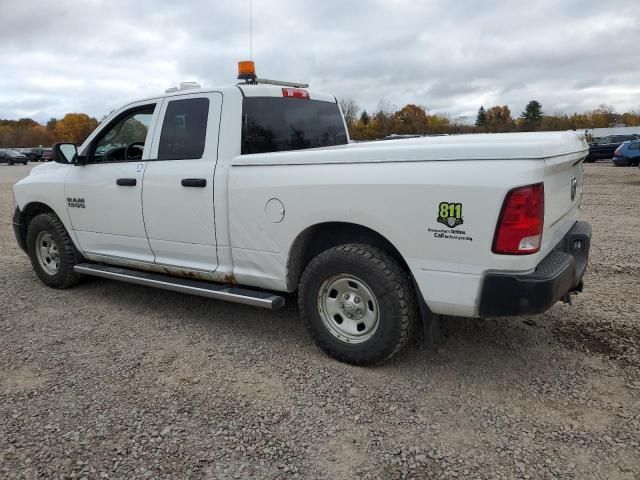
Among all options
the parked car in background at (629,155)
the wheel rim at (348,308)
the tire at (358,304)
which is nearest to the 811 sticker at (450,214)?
the tire at (358,304)

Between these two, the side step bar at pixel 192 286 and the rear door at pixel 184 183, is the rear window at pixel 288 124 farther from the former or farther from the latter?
the side step bar at pixel 192 286

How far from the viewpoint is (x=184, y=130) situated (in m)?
4.25

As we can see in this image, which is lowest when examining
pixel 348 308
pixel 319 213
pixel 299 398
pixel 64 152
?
pixel 299 398

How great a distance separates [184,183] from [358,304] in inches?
67.1

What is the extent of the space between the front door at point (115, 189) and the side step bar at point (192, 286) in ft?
0.48

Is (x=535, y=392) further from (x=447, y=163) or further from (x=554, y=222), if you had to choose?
(x=447, y=163)

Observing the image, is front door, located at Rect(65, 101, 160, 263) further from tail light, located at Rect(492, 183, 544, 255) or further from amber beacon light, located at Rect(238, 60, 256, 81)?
tail light, located at Rect(492, 183, 544, 255)

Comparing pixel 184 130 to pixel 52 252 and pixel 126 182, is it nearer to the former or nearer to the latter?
pixel 126 182

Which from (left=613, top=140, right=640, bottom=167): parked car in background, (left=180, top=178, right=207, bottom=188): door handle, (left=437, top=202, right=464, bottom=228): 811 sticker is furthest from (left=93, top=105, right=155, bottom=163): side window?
(left=613, top=140, right=640, bottom=167): parked car in background

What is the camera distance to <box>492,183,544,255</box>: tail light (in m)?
2.73

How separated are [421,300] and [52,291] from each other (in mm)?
4200

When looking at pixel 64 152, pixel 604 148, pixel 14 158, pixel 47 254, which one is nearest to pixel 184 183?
pixel 64 152

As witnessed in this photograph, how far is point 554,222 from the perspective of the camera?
321 cm

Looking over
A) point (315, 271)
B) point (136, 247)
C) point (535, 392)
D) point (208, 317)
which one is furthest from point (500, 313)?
point (136, 247)
